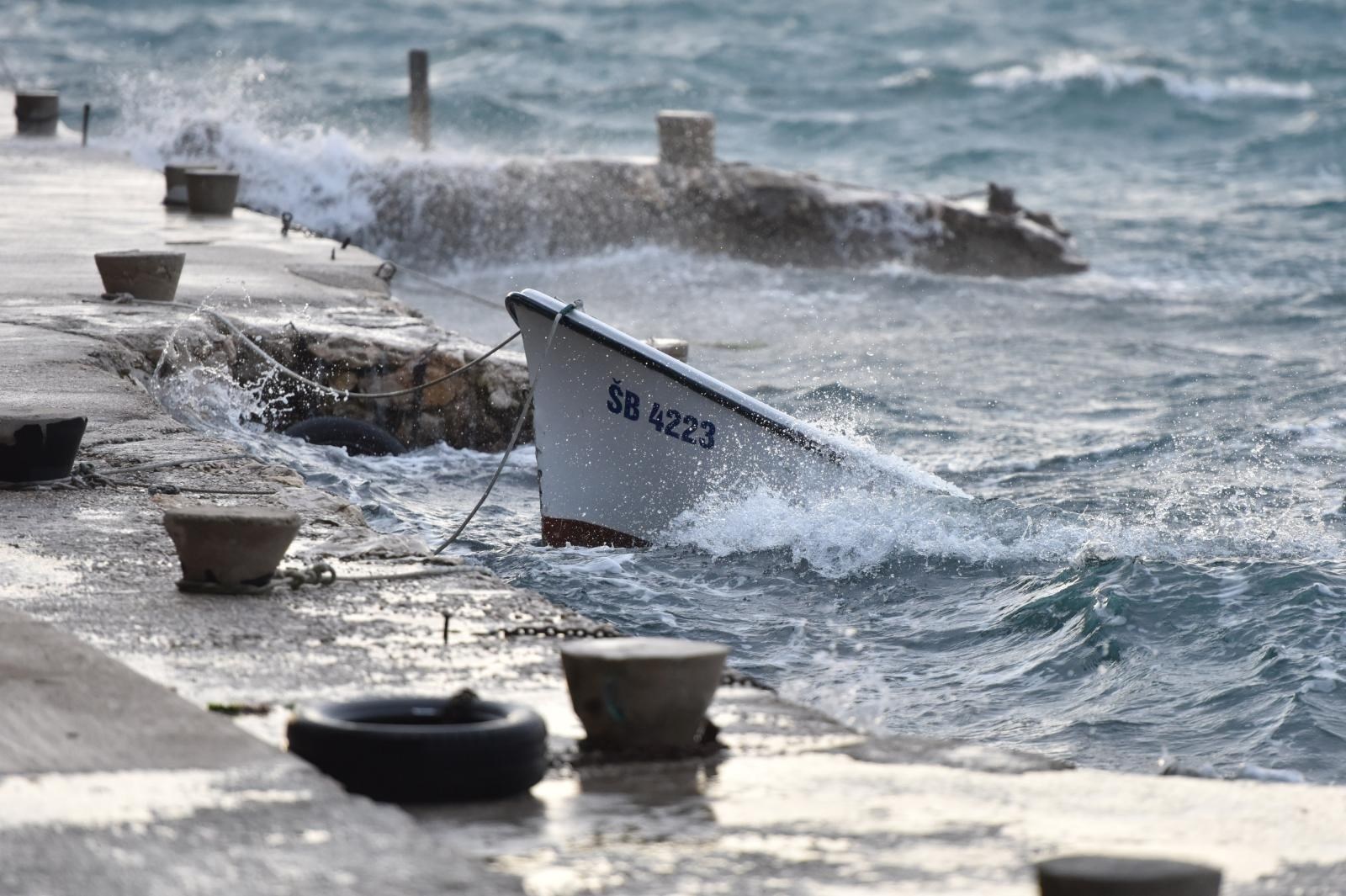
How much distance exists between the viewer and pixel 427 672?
453 cm

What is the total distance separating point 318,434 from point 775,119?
30.0m

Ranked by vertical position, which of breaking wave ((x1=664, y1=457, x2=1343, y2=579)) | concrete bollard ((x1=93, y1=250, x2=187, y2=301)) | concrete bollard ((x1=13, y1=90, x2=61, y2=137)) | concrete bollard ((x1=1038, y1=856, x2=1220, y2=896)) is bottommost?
breaking wave ((x1=664, y1=457, x2=1343, y2=579))

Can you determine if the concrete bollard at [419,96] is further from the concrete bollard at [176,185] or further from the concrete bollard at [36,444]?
the concrete bollard at [36,444]

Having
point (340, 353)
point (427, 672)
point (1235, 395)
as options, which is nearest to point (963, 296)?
point (1235, 395)

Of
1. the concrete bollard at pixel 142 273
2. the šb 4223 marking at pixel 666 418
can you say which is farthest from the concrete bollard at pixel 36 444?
the concrete bollard at pixel 142 273

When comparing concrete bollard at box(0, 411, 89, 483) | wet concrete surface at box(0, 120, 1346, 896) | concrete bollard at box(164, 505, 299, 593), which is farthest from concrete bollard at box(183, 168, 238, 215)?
concrete bollard at box(164, 505, 299, 593)

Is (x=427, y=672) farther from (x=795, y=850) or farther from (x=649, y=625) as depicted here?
(x=649, y=625)

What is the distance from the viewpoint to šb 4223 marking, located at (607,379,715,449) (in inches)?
332

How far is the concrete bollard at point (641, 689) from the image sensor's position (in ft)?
13.1

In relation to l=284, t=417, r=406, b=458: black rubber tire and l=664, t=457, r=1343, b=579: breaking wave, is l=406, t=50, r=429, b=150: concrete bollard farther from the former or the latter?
l=664, t=457, r=1343, b=579: breaking wave

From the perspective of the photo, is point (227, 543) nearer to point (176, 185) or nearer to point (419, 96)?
point (176, 185)

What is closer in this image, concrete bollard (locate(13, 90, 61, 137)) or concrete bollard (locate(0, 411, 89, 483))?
concrete bollard (locate(0, 411, 89, 483))

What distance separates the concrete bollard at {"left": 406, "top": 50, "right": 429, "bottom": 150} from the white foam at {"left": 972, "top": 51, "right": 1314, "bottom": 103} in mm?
22498

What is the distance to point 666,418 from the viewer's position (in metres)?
8.45
